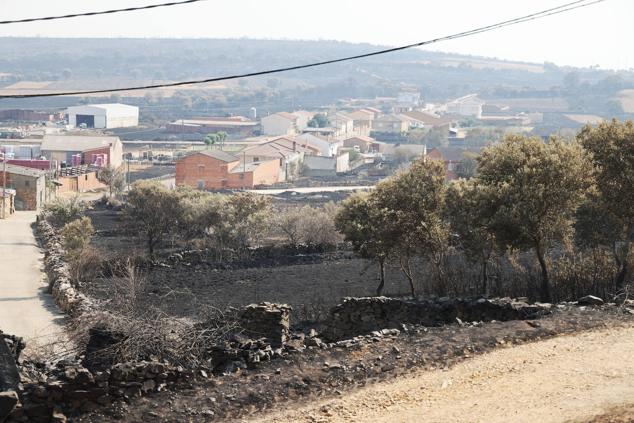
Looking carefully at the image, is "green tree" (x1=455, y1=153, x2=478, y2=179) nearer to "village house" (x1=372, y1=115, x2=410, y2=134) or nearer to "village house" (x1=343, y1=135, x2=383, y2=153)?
"village house" (x1=343, y1=135, x2=383, y2=153)

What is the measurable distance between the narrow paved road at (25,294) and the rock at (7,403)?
343cm

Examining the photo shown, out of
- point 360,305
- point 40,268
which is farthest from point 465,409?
point 40,268

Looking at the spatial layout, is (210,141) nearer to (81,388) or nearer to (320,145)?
(320,145)

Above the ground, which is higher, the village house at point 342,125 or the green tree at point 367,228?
the green tree at point 367,228

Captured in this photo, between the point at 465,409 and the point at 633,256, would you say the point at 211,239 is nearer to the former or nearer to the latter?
the point at 633,256

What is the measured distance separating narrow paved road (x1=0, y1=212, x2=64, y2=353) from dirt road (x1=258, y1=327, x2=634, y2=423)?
5.14m

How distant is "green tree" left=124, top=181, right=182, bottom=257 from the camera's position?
3659 centimetres

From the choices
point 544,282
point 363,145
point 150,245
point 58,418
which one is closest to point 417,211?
point 544,282

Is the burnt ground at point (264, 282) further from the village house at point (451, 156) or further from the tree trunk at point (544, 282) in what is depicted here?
the village house at point (451, 156)

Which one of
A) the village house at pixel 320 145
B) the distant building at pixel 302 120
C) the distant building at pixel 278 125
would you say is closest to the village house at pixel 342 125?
the distant building at pixel 302 120

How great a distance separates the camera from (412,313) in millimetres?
15922

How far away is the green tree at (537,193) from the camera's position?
17.9 meters

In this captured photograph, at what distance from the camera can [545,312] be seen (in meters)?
14.3

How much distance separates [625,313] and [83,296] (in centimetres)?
1464
